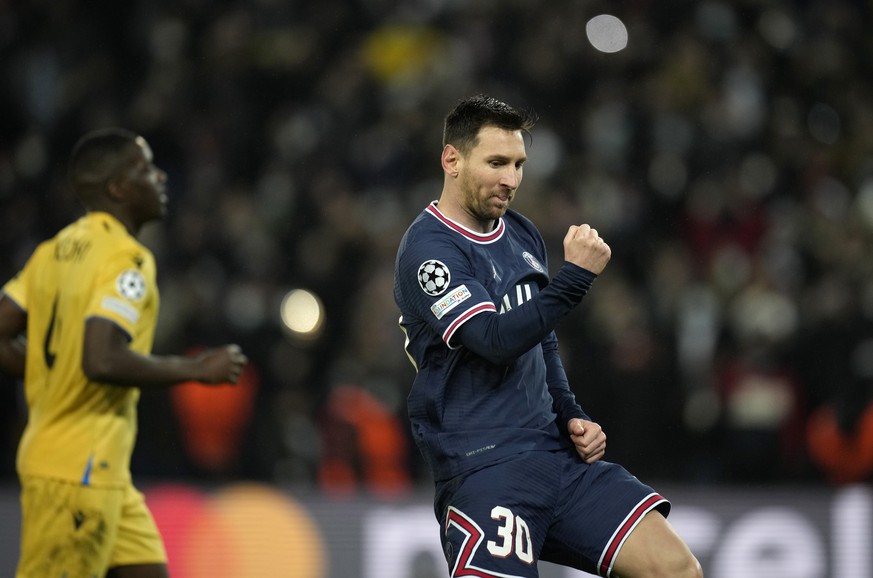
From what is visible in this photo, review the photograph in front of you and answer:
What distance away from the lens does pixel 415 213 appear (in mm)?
11641

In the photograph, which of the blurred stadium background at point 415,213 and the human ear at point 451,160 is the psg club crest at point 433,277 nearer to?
the human ear at point 451,160

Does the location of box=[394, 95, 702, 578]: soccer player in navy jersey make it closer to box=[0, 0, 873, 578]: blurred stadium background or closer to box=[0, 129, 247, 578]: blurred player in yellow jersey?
box=[0, 129, 247, 578]: blurred player in yellow jersey

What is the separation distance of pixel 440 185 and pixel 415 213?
0.64 m

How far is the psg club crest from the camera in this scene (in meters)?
4.60

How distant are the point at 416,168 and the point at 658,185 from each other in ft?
7.23

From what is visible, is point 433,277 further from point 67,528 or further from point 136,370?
point 67,528

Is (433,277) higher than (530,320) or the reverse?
higher

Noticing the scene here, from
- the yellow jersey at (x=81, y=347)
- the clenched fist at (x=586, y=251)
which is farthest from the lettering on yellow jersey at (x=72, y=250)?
the clenched fist at (x=586, y=251)


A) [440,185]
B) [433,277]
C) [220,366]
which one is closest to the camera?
[433,277]

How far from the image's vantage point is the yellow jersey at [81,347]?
198 inches

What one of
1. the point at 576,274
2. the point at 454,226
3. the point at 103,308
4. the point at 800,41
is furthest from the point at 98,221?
the point at 800,41

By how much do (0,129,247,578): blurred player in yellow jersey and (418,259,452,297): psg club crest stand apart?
892mm

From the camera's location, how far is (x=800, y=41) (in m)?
13.4

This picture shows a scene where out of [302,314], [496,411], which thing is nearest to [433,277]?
[496,411]
